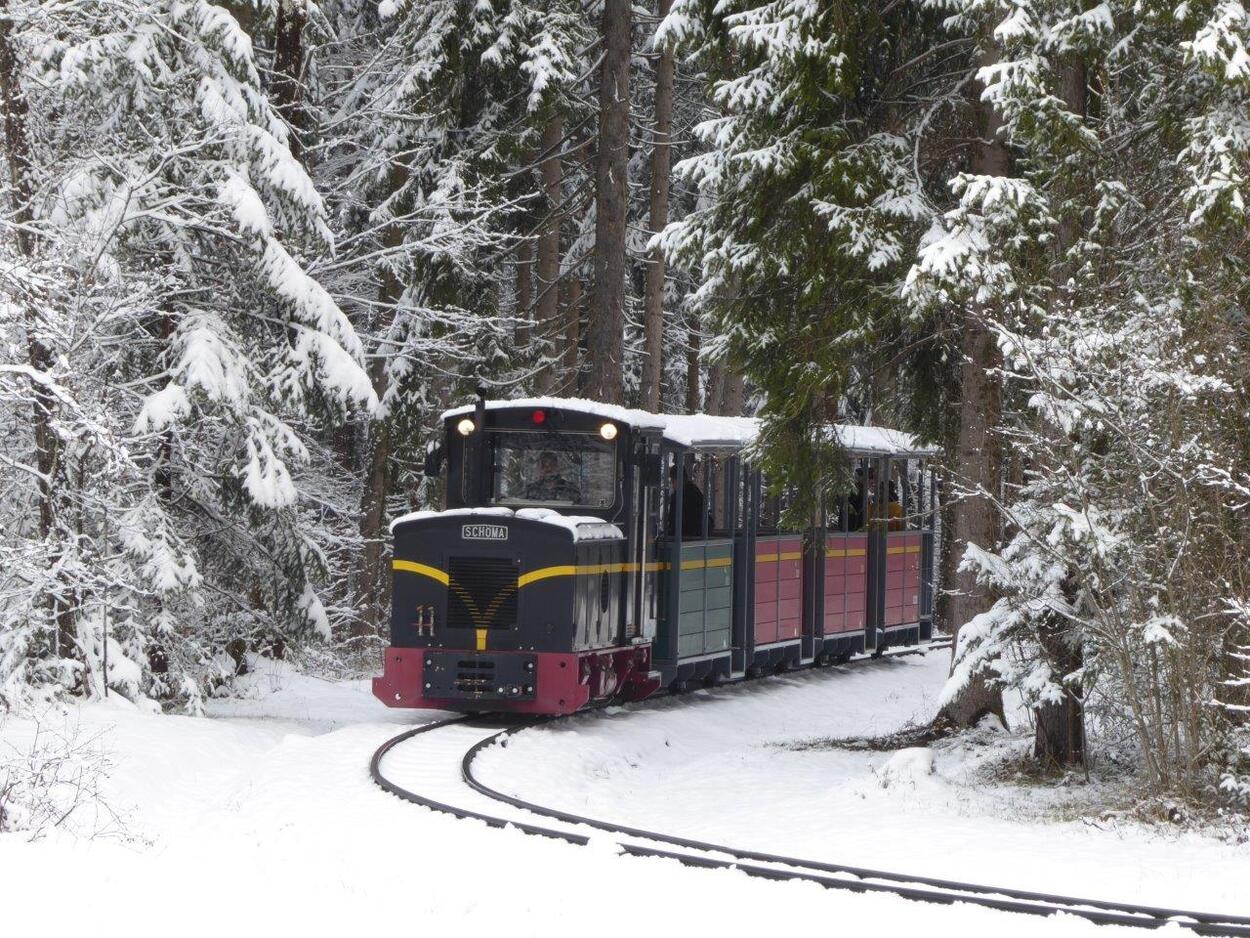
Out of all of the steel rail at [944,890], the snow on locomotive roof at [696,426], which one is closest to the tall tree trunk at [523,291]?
the snow on locomotive roof at [696,426]

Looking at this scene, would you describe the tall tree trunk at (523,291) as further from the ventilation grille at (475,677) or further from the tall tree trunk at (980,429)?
the tall tree trunk at (980,429)

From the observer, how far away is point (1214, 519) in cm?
1138

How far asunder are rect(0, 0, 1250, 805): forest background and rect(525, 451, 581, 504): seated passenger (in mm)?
2002

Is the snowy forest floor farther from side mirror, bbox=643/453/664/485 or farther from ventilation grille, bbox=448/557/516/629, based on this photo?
side mirror, bbox=643/453/664/485

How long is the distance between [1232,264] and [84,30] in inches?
370

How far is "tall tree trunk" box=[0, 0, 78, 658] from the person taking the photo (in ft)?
47.4

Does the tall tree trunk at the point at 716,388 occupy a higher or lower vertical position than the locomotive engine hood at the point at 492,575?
higher

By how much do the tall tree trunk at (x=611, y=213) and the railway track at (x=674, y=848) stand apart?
336 inches

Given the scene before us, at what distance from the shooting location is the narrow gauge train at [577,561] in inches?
619

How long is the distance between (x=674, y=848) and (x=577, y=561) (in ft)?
19.7

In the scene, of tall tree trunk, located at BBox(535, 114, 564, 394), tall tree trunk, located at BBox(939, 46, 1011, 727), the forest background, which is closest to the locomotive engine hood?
the forest background

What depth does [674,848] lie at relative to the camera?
9844mm

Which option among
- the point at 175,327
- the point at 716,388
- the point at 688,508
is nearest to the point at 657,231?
the point at 716,388

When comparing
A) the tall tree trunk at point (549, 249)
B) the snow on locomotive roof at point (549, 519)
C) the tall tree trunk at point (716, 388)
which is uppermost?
the tall tree trunk at point (549, 249)
